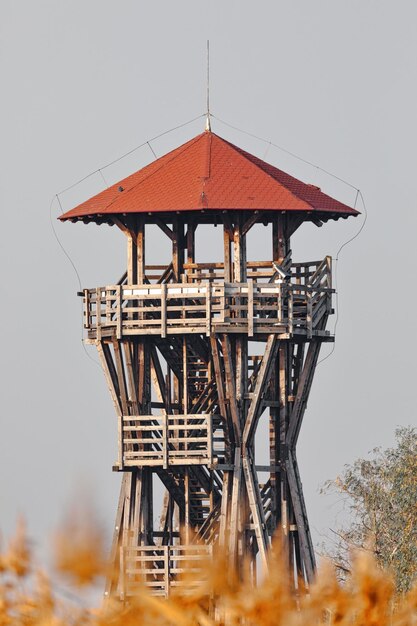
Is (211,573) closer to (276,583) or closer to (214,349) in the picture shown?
(276,583)

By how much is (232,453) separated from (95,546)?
27177mm

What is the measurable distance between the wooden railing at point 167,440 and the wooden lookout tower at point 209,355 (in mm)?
39

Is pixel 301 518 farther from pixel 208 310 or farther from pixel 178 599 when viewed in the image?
pixel 178 599

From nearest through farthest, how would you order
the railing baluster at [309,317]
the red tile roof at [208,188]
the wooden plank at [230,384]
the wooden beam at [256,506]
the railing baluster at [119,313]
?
the wooden beam at [256,506] < the wooden plank at [230,384] < the railing baluster at [119,313] < the red tile roof at [208,188] < the railing baluster at [309,317]

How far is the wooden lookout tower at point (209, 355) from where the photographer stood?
35281 millimetres

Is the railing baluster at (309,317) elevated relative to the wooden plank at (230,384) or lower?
elevated

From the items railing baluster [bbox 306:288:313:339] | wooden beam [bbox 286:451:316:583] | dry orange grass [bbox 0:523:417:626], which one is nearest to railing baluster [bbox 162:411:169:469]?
wooden beam [bbox 286:451:316:583]

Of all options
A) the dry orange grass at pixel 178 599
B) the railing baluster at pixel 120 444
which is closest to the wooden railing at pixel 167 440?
the railing baluster at pixel 120 444

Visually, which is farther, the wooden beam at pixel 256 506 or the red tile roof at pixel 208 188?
the red tile roof at pixel 208 188

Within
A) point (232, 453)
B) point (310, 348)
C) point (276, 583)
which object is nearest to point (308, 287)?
point (310, 348)

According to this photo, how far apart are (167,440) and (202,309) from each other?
103 inches

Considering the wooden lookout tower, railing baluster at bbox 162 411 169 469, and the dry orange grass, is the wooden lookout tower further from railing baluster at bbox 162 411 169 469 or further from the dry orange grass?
the dry orange grass

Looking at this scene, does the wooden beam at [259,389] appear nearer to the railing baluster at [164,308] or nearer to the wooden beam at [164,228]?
the railing baluster at [164,308]

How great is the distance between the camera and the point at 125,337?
35.7 m
